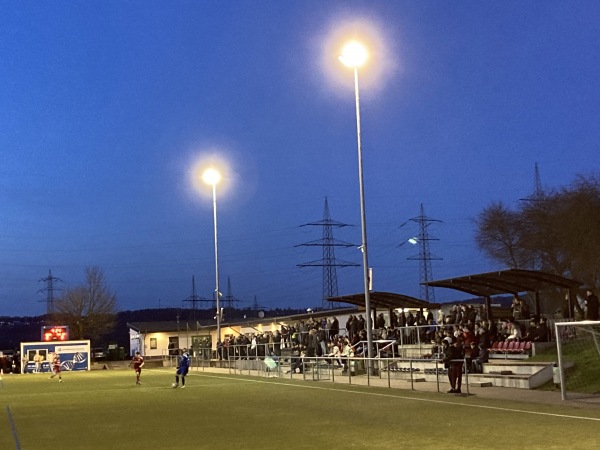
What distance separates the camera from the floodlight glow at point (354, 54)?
2723cm

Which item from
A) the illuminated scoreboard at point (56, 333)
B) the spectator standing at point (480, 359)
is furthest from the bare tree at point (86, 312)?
the spectator standing at point (480, 359)

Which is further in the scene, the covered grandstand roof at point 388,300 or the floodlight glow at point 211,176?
the floodlight glow at point 211,176

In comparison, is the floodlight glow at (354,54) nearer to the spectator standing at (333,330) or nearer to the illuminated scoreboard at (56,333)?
the spectator standing at (333,330)

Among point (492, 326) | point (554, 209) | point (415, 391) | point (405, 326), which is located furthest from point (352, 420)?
point (554, 209)

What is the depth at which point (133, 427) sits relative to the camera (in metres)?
15.9

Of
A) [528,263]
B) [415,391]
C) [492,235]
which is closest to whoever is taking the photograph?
[415,391]

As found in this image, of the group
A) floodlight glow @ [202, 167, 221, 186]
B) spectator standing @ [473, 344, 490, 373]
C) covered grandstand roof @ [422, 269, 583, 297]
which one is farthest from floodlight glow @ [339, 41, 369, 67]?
floodlight glow @ [202, 167, 221, 186]

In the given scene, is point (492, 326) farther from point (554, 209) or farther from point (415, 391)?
point (554, 209)

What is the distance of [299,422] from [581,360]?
10.4 metres

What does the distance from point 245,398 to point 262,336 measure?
23898 mm

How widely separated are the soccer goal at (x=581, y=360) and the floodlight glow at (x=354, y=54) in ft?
40.1

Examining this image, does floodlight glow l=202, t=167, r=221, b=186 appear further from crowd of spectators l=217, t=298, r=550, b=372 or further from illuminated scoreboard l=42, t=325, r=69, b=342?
illuminated scoreboard l=42, t=325, r=69, b=342

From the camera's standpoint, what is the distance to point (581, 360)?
21672 millimetres

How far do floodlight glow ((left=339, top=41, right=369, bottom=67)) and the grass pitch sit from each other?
478 inches
